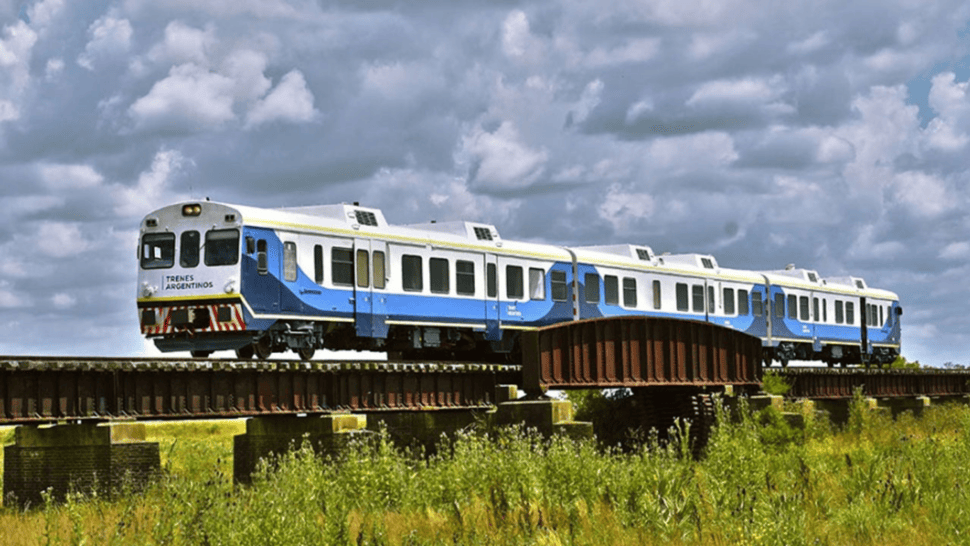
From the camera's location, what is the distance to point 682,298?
134ft

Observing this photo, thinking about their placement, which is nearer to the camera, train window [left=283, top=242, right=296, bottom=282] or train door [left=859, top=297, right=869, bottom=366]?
train window [left=283, top=242, right=296, bottom=282]

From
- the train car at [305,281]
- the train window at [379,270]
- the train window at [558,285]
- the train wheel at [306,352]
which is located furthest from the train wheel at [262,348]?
the train window at [558,285]

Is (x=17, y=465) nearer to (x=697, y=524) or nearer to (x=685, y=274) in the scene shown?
(x=697, y=524)

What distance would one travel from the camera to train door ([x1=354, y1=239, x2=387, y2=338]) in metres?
28.6

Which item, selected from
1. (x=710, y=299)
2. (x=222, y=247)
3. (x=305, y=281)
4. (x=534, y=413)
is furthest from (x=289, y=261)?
(x=710, y=299)

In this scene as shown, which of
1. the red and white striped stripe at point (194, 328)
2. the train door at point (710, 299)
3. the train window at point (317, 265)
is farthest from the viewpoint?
the train door at point (710, 299)

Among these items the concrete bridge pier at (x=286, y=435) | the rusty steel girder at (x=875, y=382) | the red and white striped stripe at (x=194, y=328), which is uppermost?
the red and white striped stripe at (x=194, y=328)

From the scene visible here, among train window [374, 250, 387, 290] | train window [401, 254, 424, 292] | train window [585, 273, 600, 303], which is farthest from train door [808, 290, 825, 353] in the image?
train window [374, 250, 387, 290]

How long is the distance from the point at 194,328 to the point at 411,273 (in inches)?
219

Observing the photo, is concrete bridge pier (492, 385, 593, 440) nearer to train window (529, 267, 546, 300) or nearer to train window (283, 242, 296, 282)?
train window (529, 267, 546, 300)

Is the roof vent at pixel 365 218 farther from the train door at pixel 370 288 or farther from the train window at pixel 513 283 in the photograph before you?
the train window at pixel 513 283

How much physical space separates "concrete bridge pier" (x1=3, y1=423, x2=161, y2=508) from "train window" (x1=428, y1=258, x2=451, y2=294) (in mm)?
8615

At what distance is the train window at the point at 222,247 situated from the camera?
1045 inches

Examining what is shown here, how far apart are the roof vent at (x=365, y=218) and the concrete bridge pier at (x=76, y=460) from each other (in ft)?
23.7
